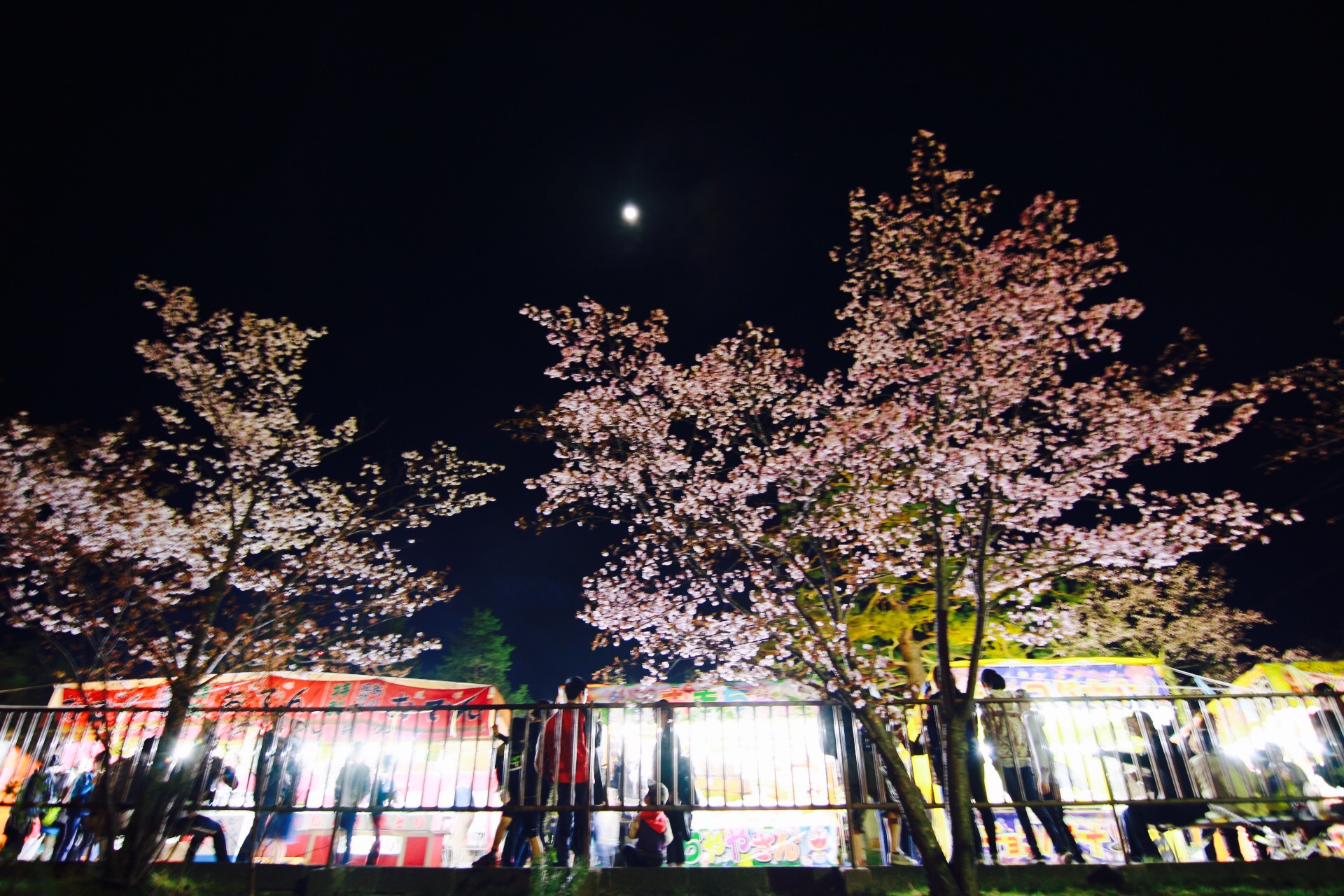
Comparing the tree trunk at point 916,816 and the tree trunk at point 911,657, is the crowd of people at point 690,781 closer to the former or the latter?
the tree trunk at point 916,816

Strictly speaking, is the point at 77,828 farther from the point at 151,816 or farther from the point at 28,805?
the point at 151,816

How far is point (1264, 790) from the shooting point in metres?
7.76

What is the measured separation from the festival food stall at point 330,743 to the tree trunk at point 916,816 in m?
4.04

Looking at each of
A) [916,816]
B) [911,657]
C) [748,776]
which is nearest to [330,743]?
[748,776]

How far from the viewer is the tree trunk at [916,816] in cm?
623

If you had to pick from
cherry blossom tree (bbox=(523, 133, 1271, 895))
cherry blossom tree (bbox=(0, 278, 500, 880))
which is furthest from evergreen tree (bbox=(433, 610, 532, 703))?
cherry blossom tree (bbox=(523, 133, 1271, 895))

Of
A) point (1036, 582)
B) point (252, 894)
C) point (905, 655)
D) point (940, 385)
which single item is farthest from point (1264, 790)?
point (252, 894)

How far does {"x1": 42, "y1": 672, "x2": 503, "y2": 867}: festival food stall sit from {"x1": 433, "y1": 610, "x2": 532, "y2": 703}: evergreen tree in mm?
33874

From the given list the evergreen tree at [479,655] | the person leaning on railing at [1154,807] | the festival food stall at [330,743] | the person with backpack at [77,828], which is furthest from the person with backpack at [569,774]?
the evergreen tree at [479,655]

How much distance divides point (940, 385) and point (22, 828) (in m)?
12.2

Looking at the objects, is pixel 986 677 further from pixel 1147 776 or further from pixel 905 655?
pixel 905 655

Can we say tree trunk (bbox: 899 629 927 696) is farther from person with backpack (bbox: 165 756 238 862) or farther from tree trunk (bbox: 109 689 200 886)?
tree trunk (bbox: 109 689 200 886)

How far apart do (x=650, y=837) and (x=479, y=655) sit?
141 feet

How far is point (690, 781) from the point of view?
25.0 ft
